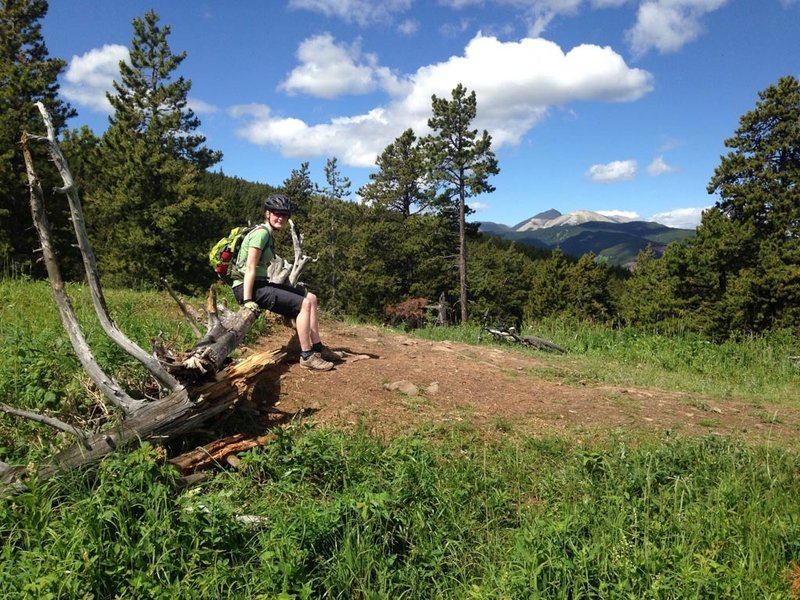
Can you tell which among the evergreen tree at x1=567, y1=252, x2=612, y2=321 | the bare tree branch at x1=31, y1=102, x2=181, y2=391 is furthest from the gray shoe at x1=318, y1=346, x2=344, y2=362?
the evergreen tree at x1=567, y1=252, x2=612, y2=321

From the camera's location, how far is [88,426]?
13.5 feet

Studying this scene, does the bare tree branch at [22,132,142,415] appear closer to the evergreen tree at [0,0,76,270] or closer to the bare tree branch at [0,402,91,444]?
the bare tree branch at [0,402,91,444]

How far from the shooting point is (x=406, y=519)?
128 inches

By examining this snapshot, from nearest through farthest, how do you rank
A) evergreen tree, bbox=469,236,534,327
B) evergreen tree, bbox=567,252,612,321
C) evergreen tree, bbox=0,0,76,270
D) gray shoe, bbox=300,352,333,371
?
gray shoe, bbox=300,352,333,371 → evergreen tree, bbox=0,0,76,270 → evergreen tree, bbox=469,236,534,327 → evergreen tree, bbox=567,252,612,321

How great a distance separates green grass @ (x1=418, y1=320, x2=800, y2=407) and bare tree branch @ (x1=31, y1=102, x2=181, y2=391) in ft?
15.3

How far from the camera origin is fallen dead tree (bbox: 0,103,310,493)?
3318mm

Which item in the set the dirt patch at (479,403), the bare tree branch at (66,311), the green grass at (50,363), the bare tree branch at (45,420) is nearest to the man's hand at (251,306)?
the dirt patch at (479,403)

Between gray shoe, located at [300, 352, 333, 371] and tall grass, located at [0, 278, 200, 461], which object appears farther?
gray shoe, located at [300, 352, 333, 371]

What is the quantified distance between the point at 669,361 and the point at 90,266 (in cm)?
881

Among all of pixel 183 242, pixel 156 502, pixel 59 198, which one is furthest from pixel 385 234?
pixel 156 502

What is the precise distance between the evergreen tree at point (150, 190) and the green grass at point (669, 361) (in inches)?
740

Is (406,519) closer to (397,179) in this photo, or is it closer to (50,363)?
(50,363)

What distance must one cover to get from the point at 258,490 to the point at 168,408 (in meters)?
0.86

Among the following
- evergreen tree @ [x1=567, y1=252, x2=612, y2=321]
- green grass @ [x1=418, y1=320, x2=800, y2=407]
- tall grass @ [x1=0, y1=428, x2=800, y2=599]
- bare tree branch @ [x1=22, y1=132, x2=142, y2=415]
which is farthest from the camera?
evergreen tree @ [x1=567, y1=252, x2=612, y2=321]
